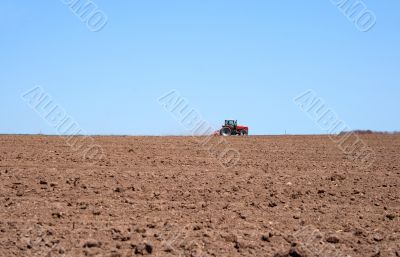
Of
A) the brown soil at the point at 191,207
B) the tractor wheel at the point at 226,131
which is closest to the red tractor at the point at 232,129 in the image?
the tractor wheel at the point at 226,131

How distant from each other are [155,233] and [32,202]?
2.57m

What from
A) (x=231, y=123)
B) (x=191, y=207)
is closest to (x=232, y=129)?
(x=231, y=123)

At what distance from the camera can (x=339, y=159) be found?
16.0m

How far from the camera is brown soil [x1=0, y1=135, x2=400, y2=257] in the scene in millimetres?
7566

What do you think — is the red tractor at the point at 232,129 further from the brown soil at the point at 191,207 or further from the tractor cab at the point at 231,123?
the brown soil at the point at 191,207

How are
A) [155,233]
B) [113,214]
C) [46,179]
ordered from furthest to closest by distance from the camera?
[46,179] < [113,214] < [155,233]

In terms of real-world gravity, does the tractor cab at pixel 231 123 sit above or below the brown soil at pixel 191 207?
above

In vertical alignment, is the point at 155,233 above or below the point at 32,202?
above

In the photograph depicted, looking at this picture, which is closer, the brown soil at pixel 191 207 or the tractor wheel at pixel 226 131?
the brown soil at pixel 191 207

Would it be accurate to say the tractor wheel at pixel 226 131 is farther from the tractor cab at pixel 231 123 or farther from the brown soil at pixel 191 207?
the brown soil at pixel 191 207

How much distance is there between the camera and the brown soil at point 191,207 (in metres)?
7.57

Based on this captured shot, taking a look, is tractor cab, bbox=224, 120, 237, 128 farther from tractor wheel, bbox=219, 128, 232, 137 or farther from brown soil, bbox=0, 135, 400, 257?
brown soil, bbox=0, 135, 400, 257

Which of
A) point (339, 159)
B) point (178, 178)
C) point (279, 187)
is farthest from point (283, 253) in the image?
point (339, 159)

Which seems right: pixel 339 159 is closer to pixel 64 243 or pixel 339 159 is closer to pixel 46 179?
pixel 46 179
